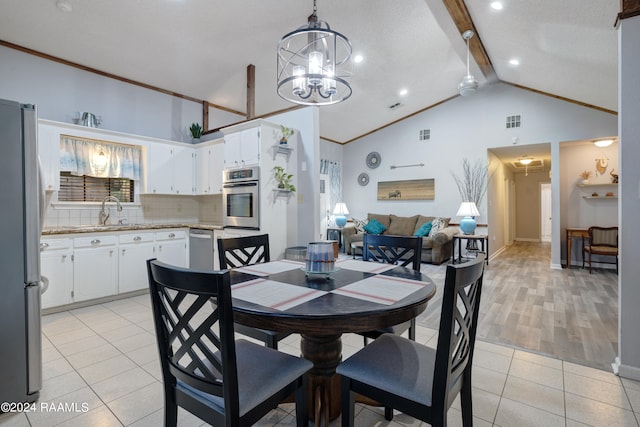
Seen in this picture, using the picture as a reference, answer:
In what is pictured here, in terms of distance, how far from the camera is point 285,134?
13.5 feet

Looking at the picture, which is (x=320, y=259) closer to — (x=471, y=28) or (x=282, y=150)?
(x=282, y=150)

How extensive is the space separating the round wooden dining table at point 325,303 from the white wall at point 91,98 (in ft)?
12.2

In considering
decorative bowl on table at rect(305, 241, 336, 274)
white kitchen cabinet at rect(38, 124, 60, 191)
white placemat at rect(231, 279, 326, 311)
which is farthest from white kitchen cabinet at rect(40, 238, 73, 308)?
decorative bowl on table at rect(305, 241, 336, 274)

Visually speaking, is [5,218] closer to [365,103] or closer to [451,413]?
[451,413]

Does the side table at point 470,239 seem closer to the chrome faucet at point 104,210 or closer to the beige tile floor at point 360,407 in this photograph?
the beige tile floor at point 360,407

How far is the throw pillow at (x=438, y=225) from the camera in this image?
626cm

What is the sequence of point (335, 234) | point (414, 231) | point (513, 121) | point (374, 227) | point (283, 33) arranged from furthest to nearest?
point (335, 234) < point (374, 227) < point (414, 231) < point (513, 121) < point (283, 33)

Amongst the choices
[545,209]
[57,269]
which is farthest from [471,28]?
[545,209]

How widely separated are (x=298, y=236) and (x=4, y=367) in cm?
296

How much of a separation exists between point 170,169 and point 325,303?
4191 millimetres

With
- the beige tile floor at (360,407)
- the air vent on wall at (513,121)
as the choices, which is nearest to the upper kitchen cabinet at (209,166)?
the beige tile floor at (360,407)

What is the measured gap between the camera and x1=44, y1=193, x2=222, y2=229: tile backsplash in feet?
12.8

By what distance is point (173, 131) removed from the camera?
498 centimetres

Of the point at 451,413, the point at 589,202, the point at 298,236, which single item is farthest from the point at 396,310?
the point at 589,202
